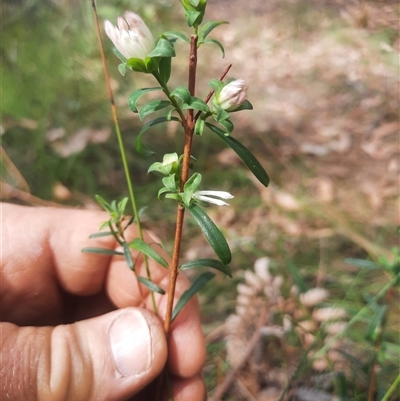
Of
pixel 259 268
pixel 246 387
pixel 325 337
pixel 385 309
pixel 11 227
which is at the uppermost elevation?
pixel 11 227

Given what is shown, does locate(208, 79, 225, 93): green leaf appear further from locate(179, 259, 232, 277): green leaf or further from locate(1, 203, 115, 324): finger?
locate(1, 203, 115, 324): finger

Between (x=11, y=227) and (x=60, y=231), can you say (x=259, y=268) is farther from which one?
(x=11, y=227)

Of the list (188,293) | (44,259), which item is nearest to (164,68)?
(188,293)

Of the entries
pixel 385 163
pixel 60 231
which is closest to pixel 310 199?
pixel 385 163

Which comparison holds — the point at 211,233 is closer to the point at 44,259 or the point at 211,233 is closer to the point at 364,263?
the point at 364,263

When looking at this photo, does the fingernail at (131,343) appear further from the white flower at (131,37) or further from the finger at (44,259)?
the white flower at (131,37)
